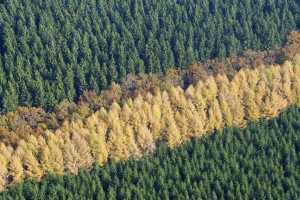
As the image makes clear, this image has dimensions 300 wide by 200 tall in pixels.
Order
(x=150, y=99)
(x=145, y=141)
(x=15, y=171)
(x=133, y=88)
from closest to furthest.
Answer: (x=15, y=171) < (x=145, y=141) < (x=150, y=99) < (x=133, y=88)

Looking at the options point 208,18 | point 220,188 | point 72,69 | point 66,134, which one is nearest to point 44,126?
point 66,134

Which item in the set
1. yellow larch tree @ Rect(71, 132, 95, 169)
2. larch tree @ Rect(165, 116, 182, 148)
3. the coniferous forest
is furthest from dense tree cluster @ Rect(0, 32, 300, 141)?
larch tree @ Rect(165, 116, 182, 148)

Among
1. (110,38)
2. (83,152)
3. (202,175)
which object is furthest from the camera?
(110,38)

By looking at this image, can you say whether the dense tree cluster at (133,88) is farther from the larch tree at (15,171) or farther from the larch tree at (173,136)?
the larch tree at (173,136)

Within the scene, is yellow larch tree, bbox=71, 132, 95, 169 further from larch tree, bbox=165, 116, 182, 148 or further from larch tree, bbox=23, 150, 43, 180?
larch tree, bbox=165, 116, 182, 148

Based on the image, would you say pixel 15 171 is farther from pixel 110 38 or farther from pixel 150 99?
pixel 110 38

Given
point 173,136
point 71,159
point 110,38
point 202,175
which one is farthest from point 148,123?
point 110,38

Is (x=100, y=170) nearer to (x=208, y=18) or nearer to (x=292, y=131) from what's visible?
(x=292, y=131)
